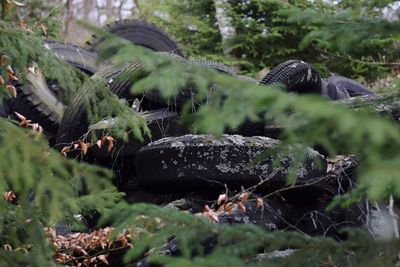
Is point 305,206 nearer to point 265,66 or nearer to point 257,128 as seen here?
point 257,128

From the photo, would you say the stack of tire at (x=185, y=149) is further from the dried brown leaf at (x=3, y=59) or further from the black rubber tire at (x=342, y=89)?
the dried brown leaf at (x=3, y=59)

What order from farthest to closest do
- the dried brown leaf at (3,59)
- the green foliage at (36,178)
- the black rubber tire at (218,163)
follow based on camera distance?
the black rubber tire at (218,163)
the dried brown leaf at (3,59)
the green foliage at (36,178)

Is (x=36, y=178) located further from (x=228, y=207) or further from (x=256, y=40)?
(x=256, y=40)

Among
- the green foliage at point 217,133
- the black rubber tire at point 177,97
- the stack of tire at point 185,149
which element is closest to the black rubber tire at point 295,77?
the stack of tire at point 185,149

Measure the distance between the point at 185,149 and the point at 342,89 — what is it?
3.51 meters

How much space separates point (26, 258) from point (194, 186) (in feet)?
7.29

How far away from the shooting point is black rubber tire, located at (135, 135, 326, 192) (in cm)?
402

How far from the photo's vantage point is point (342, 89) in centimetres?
713

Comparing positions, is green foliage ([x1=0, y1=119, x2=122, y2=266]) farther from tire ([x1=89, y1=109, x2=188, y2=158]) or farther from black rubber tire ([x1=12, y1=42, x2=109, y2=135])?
black rubber tire ([x1=12, y1=42, x2=109, y2=135])

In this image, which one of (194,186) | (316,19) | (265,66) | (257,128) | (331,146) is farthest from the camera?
(265,66)

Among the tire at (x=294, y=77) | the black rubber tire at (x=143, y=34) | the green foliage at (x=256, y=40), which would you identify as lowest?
the green foliage at (x=256, y=40)

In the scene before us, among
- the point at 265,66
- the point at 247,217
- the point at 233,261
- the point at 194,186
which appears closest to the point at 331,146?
the point at 233,261

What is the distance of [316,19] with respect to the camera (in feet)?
5.93

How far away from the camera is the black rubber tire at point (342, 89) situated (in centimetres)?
666
